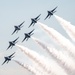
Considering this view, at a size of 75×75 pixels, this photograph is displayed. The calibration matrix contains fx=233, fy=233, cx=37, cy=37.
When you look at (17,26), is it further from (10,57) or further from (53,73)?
(53,73)

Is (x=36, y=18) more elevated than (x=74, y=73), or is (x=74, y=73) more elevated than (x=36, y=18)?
(x=36, y=18)

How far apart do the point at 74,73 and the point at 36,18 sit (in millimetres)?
32575

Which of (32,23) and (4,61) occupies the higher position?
(32,23)

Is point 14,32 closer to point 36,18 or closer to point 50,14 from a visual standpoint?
point 36,18

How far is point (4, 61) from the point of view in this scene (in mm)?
117875

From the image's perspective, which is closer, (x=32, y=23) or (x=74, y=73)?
(x=74, y=73)

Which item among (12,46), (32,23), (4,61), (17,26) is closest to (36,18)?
(32,23)

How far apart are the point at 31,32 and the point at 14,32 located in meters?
9.55

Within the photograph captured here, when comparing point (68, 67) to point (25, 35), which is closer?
point (68, 67)

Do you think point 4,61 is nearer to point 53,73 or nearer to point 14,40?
point 14,40

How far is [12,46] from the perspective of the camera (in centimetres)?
11550

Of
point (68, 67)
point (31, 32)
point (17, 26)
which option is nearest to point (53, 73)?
point (68, 67)

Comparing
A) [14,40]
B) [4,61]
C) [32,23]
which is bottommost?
[4,61]

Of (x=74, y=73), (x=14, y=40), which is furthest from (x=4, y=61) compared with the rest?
(x=74, y=73)
